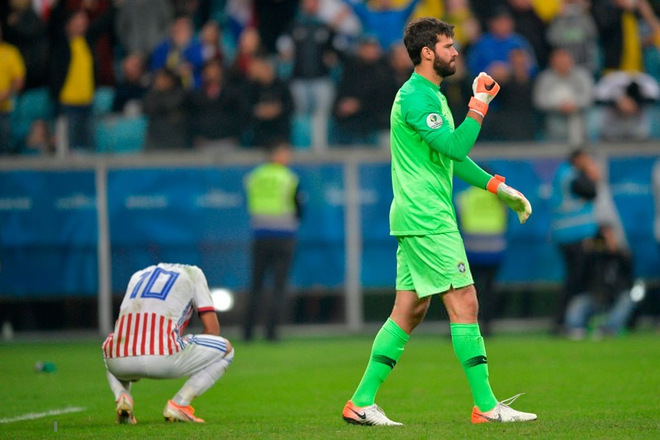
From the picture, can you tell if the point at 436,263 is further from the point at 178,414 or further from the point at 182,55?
the point at 182,55

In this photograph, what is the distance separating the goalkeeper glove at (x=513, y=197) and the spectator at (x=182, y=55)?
11.6m

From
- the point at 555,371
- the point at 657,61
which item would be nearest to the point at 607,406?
the point at 555,371

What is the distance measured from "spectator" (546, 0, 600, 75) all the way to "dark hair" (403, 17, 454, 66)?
11.3 metres

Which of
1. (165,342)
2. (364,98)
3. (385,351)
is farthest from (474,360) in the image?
(364,98)

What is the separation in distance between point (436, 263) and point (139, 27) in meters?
13.5

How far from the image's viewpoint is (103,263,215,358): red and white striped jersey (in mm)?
7996

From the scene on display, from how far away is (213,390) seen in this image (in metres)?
10.9

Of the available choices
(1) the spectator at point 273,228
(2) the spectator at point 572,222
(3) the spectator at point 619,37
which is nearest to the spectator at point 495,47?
(3) the spectator at point 619,37

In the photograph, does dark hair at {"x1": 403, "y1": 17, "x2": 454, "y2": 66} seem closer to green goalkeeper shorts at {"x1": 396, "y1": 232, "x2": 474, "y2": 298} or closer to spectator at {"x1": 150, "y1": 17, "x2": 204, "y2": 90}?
green goalkeeper shorts at {"x1": 396, "y1": 232, "x2": 474, "y2": 298}

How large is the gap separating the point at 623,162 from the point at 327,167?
414cm

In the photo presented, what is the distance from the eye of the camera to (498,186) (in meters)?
7.39

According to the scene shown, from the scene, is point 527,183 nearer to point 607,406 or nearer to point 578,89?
point 578,89

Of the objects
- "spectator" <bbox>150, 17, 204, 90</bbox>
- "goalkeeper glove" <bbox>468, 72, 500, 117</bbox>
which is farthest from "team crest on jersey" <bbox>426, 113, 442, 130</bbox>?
"spectator" <bbox>150, 17, 204, 90</bbox>

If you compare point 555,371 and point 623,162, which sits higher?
point 623,162
